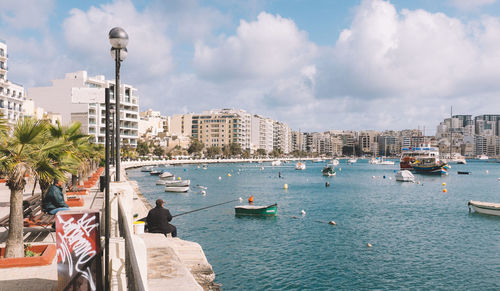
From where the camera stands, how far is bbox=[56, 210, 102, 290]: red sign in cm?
642

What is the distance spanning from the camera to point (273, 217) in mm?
33031

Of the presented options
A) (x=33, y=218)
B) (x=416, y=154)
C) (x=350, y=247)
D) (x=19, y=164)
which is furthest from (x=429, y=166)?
(x=19, y=164)

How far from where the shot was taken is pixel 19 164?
932 cm

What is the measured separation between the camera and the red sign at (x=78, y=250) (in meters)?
6.42

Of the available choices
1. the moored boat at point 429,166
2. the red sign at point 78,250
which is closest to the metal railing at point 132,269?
the red sign at point 78,250

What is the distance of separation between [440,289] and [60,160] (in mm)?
15822

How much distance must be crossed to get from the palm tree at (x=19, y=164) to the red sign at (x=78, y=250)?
3.85 metres

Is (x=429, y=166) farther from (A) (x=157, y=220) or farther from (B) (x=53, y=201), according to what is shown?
(B) (x=53, y=201)

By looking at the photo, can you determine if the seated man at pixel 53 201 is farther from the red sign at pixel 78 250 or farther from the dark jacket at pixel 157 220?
the red sign at pixel 78 250

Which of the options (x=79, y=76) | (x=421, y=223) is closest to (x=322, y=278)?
(x=421, y=223)

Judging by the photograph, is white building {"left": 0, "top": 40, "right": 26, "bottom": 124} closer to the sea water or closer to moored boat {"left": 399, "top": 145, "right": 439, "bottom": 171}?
the sea water

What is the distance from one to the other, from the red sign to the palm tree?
3.85 m

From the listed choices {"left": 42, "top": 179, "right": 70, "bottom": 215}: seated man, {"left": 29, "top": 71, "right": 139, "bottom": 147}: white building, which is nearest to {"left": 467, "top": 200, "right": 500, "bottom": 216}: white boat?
{"left": 42, "top": 179, "right": 70, "bottom": 215}: seated man

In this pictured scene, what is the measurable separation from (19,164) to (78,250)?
13.4 feet
